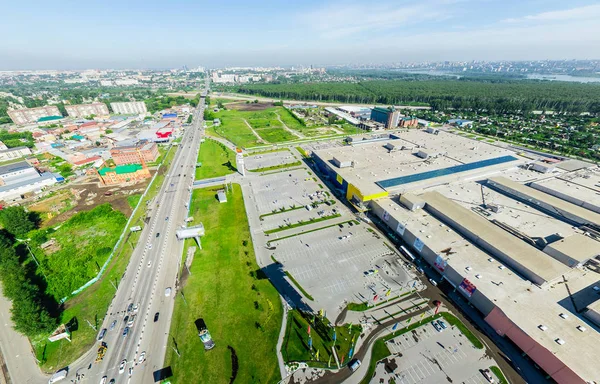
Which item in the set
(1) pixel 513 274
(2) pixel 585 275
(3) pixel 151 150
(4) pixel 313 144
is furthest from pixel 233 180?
(2) pixel 585 275

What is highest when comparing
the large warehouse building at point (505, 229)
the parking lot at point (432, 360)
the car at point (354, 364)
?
the large warehouse building at point (505, 229)

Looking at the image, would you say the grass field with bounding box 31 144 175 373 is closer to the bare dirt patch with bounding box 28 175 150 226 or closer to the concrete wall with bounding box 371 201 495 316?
the bare dirt patch with bounding box 28 175 150 226

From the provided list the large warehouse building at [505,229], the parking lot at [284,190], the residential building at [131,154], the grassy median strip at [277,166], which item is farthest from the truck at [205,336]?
the residential building at [131,154]

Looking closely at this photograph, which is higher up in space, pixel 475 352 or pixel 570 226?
pixel 570 226

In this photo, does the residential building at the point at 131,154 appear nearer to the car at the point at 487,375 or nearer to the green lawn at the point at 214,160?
the green lawn at the point at 214,160

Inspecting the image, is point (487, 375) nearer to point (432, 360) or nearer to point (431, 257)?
point (432, 360)

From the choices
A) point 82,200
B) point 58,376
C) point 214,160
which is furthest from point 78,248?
point 214,160

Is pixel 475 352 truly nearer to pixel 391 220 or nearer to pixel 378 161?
pixel 391 220
